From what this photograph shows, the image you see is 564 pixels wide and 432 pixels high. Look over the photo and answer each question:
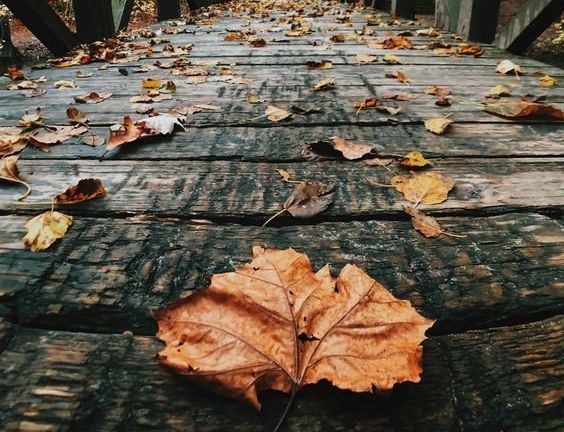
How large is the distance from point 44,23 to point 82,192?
2502mm

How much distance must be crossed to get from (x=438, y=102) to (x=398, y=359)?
1.48 metres

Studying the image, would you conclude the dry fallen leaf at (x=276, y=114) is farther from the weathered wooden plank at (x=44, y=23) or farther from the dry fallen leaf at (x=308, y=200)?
the weathered wooden plank at (x=44, y=23)

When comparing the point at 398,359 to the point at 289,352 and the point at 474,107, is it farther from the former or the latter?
the point at 474,107

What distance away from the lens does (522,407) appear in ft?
1.80

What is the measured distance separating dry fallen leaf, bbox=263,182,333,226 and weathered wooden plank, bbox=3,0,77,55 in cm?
258

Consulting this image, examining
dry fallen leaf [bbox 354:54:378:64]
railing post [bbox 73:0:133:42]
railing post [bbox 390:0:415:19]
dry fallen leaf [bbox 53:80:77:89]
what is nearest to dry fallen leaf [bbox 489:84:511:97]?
dry fallen leaf [bbox 354:54:378:64]

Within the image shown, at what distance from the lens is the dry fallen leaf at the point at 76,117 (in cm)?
162

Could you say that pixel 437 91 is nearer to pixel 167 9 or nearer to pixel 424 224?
pixel 424 224

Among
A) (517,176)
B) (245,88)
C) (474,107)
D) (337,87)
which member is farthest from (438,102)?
(245,88)

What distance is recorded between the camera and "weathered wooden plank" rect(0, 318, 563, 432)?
53 centimetres

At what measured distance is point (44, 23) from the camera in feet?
9.57

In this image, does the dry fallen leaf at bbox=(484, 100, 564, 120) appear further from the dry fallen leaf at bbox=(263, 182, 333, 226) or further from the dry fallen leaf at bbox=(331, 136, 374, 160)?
the dry fallen leaf at bbox=(263, 182, 333, 226)

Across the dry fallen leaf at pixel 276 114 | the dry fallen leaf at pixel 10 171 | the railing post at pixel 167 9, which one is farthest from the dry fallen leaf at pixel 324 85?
the railing post at pixel 167 9

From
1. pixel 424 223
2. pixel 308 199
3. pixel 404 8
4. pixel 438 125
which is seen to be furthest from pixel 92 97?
pixel 404 8
